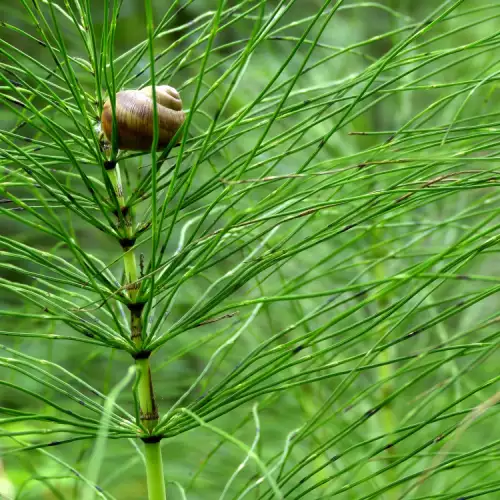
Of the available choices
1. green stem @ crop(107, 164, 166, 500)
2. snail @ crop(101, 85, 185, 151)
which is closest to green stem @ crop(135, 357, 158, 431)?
A: green stem @ crop(107, 164, 166, 500)

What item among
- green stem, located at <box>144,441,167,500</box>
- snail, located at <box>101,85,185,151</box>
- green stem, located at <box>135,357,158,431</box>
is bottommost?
green stem, located at <box>144,441,167,500</box>

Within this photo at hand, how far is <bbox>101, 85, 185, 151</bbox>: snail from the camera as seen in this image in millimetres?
973

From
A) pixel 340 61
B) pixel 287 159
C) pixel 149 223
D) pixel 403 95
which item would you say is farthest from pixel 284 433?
pixel 149 223

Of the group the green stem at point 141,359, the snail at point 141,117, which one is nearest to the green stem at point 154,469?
the green stem at point 141,359

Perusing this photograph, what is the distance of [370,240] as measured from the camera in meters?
2.17

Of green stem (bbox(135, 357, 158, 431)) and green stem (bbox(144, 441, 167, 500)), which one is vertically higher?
green stem (bbox(135, 357, 158, 431))

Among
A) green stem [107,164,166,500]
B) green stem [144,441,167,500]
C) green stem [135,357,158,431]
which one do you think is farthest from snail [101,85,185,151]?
green stem [144,441,167,500]

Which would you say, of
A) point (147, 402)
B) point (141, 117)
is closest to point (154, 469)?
point (147, 402)

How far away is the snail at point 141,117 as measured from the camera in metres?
0.97

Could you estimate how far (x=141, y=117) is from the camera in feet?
3.19

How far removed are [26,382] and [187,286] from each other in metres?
0.63

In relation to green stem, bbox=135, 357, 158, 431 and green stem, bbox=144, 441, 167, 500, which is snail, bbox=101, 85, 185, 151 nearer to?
green stem, bbox=135, 357, 158, 431

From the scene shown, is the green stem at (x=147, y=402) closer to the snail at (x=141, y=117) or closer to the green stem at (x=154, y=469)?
the green stem at (x=154, y=469)

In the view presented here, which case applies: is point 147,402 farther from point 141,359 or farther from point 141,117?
point 141,117
